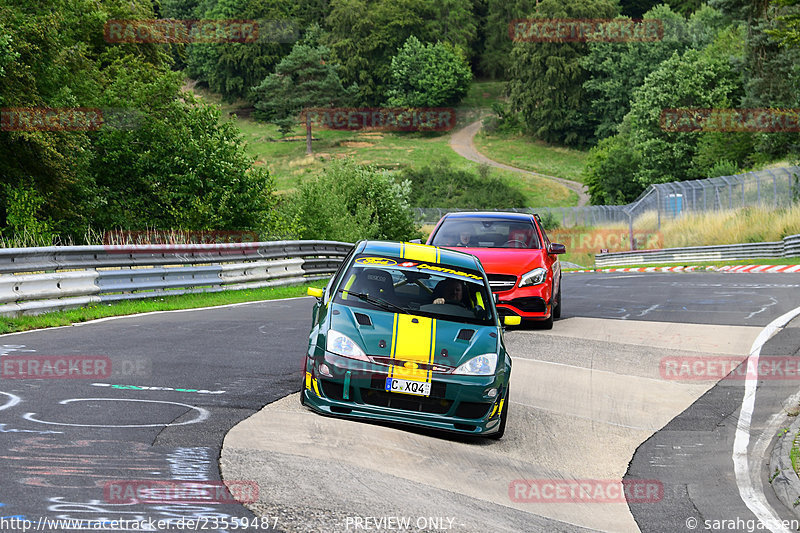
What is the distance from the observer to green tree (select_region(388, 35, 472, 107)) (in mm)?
127688

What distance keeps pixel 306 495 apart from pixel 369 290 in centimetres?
333

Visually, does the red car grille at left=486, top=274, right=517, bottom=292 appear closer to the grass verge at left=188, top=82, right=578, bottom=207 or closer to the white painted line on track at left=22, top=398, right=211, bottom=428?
the white painted line on track at left=22, top=398, right=211, bottom=428

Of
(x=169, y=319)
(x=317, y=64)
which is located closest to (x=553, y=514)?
(x=169, y=319)

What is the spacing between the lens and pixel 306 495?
5867 mm

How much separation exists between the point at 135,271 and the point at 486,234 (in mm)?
6302

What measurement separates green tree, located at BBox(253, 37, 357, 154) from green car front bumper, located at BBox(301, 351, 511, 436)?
355 feet

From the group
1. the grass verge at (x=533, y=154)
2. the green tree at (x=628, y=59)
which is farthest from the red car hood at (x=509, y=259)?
the green tree at (x=628, y=59)

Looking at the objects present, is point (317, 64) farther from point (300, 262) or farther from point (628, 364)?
point (628, 364)

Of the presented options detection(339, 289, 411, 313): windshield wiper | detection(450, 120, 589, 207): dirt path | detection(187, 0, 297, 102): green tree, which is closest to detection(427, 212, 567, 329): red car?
detection(339, 289, 411, 313): windshield wiper

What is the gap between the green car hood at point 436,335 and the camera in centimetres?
801

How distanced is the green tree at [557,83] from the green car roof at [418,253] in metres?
108

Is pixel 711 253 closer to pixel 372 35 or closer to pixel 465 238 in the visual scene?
pixel 465 238

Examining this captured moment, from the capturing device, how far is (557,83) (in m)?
116

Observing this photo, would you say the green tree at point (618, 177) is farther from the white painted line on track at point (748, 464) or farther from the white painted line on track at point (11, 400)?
the white painted line on track at point (11, 400)
